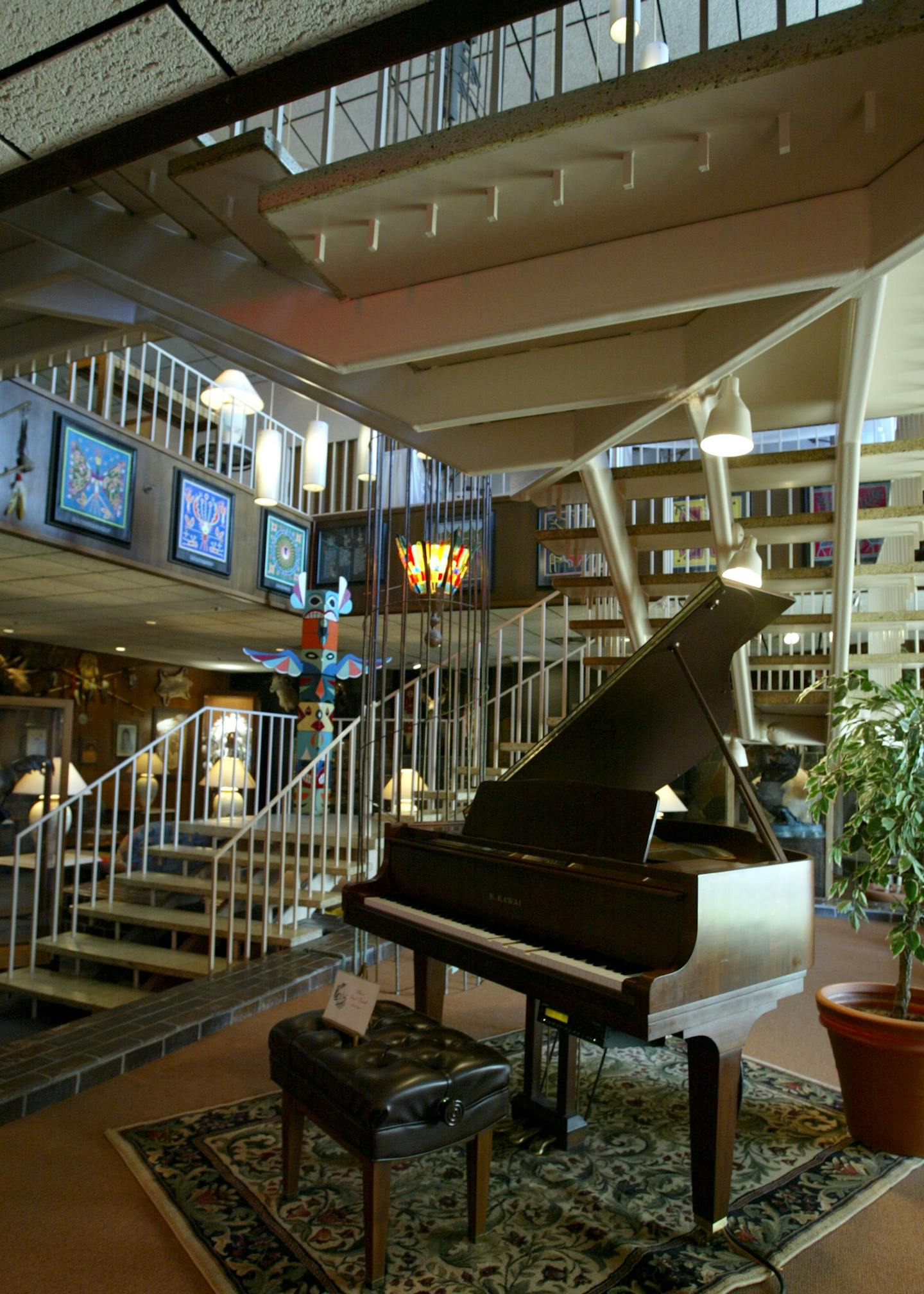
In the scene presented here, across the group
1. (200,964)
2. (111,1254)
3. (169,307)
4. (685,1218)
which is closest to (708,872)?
(685,1218)

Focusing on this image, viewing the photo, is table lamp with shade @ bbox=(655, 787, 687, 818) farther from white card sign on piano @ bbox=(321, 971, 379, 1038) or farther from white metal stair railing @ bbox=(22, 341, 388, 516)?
white metal stair railing @ bbox=(22, 341, 388, 516)

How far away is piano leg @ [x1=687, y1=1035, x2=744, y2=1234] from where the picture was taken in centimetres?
206

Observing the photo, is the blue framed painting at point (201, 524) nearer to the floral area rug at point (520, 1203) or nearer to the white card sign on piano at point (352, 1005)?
the floral area rug at point (520, 1203)

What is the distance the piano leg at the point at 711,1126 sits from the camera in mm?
2062

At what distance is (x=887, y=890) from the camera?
2678 mm

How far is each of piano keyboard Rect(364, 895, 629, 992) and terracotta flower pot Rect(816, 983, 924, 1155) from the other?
110cm

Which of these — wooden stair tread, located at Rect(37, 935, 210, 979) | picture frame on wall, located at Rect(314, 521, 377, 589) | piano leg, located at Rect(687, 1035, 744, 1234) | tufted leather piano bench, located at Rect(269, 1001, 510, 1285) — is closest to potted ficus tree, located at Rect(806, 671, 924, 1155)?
piano leg, located at Rect(687, 1035, 744, 1234)

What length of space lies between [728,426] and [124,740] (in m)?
13.4

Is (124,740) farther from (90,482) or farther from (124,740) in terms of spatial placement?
(90,482)

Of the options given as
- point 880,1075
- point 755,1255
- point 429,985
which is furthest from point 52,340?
point 880,1075

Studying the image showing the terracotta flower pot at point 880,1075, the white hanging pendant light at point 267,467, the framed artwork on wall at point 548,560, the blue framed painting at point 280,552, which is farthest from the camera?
the blue framed painting at point 280,552

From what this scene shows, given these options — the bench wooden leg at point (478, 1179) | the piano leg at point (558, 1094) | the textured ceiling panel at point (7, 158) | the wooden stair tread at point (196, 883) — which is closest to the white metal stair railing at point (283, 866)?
the wooden stair tread at point (196, 883)

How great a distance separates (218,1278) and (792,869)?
67.6 inches

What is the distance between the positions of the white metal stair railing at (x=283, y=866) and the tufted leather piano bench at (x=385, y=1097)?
2.07 metres
